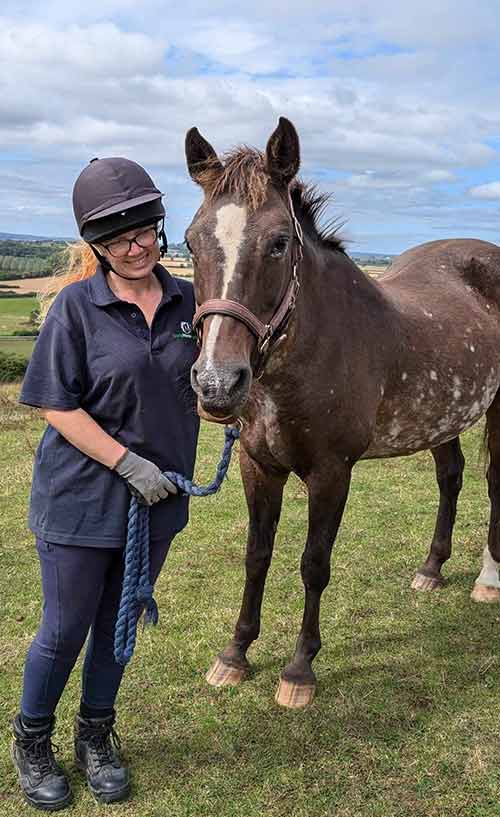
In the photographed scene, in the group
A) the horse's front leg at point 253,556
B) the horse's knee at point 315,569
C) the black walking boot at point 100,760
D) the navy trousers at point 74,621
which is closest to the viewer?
the navy trousers at point 74,621

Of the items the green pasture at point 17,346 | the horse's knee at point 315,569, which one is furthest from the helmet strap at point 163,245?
the green pasture at point 17,346

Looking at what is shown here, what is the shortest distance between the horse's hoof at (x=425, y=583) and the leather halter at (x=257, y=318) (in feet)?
8.49

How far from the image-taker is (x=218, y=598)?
439cm

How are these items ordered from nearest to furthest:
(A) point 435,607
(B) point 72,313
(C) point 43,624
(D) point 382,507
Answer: (B) point 72,313 < (C) point 43,624 < (A) point 435,607 < (D) point 382,507

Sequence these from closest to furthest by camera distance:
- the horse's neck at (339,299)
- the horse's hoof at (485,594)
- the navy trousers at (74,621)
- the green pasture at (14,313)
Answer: the navy trousers at (74,621) → the horse's neck at (339,299) → the horse's hoof at (485,594) → the green pasture at (14,313)

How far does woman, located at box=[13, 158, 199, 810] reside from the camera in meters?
2.26

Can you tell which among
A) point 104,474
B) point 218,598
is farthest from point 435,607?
point 104,474

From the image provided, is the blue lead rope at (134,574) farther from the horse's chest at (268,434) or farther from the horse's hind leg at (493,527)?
the horse's hind leg at (493,527)

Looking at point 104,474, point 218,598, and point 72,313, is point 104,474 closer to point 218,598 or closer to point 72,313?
point 72,313

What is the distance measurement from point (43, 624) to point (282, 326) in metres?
1.42

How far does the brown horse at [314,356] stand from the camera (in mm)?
2324

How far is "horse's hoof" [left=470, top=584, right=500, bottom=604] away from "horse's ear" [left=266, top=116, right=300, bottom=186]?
310cm

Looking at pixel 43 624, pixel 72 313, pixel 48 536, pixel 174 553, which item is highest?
pixel 72 313

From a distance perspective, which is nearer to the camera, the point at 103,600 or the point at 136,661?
the point at 103,600
